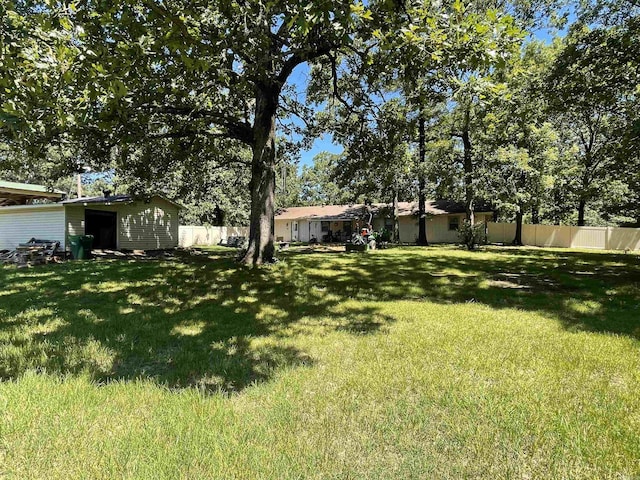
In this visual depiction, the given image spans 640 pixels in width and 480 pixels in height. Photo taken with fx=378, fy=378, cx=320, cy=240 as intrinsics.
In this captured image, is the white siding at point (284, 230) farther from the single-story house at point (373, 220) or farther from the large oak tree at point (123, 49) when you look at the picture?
the large oak tree at point (123, 49)

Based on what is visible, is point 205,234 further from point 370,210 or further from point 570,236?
point 570,236

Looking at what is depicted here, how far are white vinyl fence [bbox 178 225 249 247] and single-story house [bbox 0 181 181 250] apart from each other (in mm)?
5158

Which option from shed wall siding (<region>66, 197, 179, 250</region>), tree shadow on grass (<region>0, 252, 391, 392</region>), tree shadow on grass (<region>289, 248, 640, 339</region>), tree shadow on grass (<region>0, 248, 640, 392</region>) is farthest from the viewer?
shed wall siding (<region>66, 197, 179, 250</region>)

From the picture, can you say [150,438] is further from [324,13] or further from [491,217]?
[491,217]

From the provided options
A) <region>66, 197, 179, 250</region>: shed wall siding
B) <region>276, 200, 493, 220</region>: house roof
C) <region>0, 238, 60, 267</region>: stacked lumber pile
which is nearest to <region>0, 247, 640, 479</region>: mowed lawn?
<region>0, 238, 60, 267</region>: stacked lumber pile

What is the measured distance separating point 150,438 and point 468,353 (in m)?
3.02

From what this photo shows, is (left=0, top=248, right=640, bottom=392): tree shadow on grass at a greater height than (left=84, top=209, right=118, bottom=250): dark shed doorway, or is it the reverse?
(left=84, top=209, right=118, bottom=250): dark shed doorway

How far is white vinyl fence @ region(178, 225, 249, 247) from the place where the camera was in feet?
91.9

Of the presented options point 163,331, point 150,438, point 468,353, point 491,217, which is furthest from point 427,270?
point 491,217

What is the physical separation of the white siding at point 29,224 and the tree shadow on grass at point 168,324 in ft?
28.2

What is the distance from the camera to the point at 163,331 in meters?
4.85

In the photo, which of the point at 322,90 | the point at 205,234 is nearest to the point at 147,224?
the point at 205,234

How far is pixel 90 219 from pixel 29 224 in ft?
10.9

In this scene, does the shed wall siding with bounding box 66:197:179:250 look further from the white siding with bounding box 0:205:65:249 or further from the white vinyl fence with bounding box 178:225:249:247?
the white vinyl fence with bounding box 178:225:249:247
